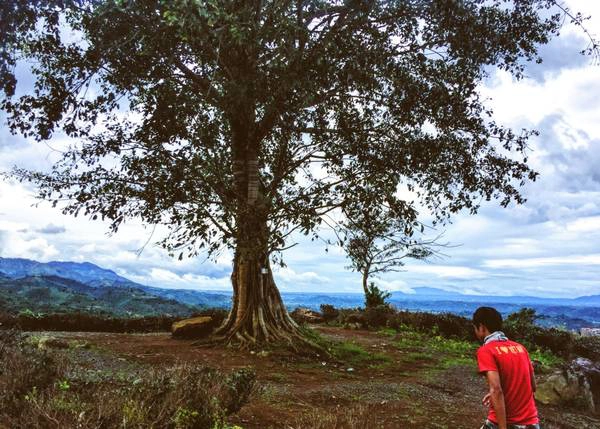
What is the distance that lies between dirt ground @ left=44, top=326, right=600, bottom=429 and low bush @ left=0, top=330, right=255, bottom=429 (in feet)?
3.02

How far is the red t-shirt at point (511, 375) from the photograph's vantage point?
517 centimetres

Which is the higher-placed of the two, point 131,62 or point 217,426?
point 131,62

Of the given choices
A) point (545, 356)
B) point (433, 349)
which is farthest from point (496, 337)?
point (545, 356)

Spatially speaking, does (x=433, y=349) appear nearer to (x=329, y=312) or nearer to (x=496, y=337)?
(x=329, y=312)

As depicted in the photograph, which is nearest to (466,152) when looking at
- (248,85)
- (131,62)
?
(248,85)

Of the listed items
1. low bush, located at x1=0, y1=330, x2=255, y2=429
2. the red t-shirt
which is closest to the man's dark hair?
the red t-shirt

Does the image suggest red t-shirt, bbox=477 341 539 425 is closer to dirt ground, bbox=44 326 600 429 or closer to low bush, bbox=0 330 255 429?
dirt ground, bbox=44 326 600 429

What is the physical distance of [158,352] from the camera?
46.6ft

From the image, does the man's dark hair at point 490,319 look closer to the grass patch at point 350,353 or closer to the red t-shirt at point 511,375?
the red t-shirt at point 511,375

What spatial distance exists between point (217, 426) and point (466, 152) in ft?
37.7

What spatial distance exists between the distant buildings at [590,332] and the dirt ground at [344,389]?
11.9m

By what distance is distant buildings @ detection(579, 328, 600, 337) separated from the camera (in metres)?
24.2

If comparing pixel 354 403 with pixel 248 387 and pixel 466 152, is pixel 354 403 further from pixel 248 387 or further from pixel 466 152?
pixel 466 152

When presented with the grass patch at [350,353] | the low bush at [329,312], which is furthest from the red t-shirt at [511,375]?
the low bush at [329,312]
